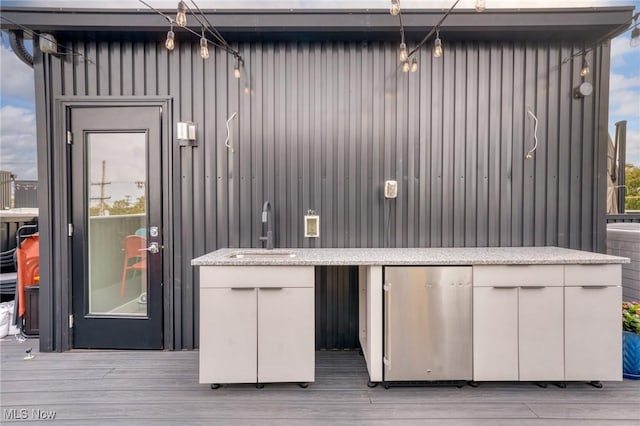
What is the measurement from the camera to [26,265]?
122 inches

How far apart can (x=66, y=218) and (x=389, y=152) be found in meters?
3.28

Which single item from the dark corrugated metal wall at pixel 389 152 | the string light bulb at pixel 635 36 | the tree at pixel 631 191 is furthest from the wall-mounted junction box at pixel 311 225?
the tree at pixel 631 191

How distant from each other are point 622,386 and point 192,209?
3.98m

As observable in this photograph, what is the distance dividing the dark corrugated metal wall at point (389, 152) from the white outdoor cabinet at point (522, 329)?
2.48 ft

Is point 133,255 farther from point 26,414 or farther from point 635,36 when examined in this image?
point 635,36

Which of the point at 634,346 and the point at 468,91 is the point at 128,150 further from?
the point at 634,346

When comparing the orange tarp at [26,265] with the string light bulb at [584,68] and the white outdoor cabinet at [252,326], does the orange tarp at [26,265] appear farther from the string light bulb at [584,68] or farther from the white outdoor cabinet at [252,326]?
the string light bulb at [584,68]

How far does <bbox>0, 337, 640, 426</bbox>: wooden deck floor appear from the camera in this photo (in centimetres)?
188

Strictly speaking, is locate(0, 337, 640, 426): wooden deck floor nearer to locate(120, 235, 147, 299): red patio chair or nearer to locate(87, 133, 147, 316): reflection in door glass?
locate(87, 133, 147, 316): reflection in door glass

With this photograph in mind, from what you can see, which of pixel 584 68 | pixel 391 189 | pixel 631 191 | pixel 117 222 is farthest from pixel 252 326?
pixel 631 191

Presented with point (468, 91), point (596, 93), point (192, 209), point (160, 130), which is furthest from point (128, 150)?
point (596, 93)

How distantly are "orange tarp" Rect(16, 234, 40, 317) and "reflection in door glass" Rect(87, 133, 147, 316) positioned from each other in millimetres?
796

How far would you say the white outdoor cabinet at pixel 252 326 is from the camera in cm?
213

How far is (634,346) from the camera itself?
2.33m
